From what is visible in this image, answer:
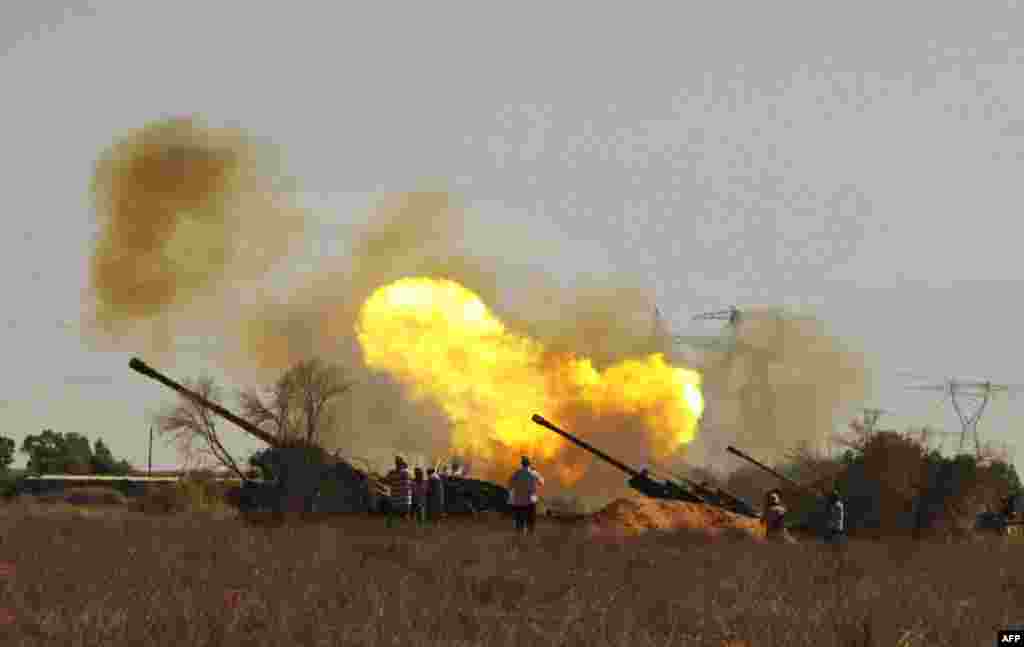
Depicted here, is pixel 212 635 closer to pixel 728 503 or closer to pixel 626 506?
pixel 626 506

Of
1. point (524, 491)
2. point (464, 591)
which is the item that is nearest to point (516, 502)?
point (524, 491)

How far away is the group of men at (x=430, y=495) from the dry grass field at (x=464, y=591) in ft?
7.62

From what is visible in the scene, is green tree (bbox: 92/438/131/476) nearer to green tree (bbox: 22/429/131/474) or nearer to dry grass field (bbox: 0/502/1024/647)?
green tree (bbox: 22/429/131/474)

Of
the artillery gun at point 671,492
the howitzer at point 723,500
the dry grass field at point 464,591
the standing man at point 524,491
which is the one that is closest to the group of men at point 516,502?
the standing man at point 524,491

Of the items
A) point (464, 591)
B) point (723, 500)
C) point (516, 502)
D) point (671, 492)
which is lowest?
point (464, 591)

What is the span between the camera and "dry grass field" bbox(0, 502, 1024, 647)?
51.6 feet

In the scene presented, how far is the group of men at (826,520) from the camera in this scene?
36438mm

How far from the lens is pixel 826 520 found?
38.6m

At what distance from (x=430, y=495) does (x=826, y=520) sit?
915 cm

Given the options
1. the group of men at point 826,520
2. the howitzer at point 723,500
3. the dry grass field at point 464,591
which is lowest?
the dry grass field at point 464,591

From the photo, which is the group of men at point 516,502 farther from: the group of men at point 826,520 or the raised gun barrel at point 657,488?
the raised gun barrel at point 657,488

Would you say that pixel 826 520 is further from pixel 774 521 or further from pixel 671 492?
pixel 671 492

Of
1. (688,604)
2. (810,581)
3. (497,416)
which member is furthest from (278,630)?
(497,416)

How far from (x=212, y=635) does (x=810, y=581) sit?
10.9 m
